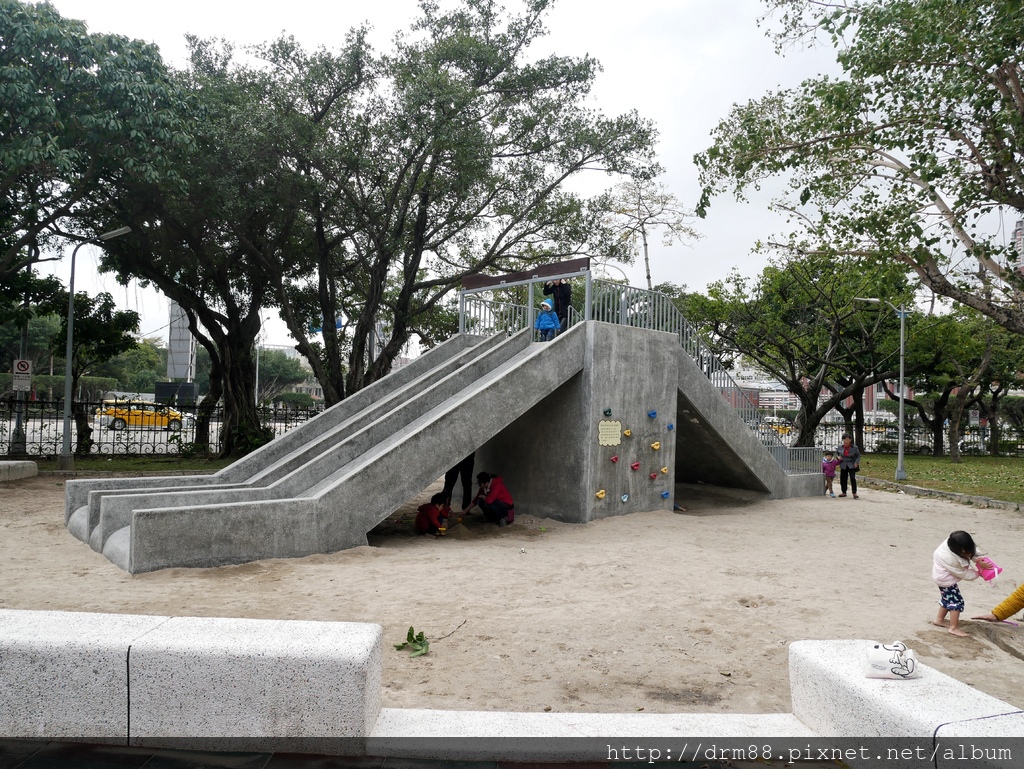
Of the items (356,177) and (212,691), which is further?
(356,177)

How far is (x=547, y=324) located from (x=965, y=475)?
1942 centimetres

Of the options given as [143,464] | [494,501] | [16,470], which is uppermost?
[494,501]

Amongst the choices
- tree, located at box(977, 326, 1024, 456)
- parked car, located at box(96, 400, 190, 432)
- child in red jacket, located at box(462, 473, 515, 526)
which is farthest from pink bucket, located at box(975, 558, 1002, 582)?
tree, located at box(977, 326, 1024, 456)

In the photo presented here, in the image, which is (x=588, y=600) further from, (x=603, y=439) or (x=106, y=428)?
(x=106, y=428)

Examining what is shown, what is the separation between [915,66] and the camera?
39.7 feet

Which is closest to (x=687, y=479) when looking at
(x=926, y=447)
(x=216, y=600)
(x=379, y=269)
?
(x=379, y=269)

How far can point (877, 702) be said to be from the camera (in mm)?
3234

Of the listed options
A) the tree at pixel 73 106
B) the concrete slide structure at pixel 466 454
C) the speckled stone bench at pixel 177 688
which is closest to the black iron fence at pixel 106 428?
the tree at pixel 73 106

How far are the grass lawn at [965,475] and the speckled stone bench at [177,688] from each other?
18.4 metres

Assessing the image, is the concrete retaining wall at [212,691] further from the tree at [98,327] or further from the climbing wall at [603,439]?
the tree at [98,327]

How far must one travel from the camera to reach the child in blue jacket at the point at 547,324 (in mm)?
12836

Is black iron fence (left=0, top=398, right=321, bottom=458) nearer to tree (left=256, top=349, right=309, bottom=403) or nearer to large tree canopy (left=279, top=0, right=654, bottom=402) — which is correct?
large tree canopy (left=279, top=0, right=654, bottom=402)

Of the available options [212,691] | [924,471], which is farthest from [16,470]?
[924,471]

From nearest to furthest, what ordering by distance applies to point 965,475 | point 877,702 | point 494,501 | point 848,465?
point 877,702 < point 494,501 < point 848,465 < point 965,475
